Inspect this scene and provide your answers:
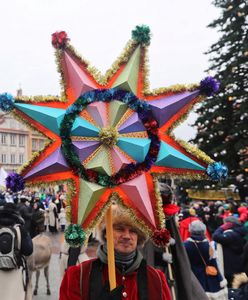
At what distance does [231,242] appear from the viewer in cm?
720

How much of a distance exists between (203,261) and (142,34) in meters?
3.82

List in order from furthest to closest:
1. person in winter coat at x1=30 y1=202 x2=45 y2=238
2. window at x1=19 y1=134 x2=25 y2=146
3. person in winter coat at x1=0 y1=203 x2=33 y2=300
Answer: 1. window at x1=19 y1=134 x2=25 y2=146
2. person in winter coat at x1=30 y1=202 x2=45 y2=238
3. person in winter coat at x1=0 y1=203 x2=33 y2=300

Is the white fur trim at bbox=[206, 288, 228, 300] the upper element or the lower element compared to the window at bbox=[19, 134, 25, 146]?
lower

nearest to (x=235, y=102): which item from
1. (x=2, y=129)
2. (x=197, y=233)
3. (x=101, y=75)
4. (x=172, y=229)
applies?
(x=197, y=233)

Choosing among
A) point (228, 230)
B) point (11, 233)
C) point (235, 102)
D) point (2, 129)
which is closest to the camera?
point (11, 233)

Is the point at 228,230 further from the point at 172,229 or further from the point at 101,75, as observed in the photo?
the point at 101,75

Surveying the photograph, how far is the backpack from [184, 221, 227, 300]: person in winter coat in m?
2.04

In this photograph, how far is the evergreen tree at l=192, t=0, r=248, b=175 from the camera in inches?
802

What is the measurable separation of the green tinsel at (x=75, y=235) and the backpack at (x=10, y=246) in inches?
114

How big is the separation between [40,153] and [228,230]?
16.8 feet

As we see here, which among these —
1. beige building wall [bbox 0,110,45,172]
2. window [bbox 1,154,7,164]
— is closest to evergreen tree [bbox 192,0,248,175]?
beige building wall [bbox 0,110,45,172]

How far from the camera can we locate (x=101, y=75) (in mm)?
2914

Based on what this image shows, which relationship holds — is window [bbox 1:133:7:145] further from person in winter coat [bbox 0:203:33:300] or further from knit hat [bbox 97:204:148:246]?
knit hat [bbox 97:204:148:246]

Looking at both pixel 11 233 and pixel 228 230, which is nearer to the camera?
pixel 11 233
